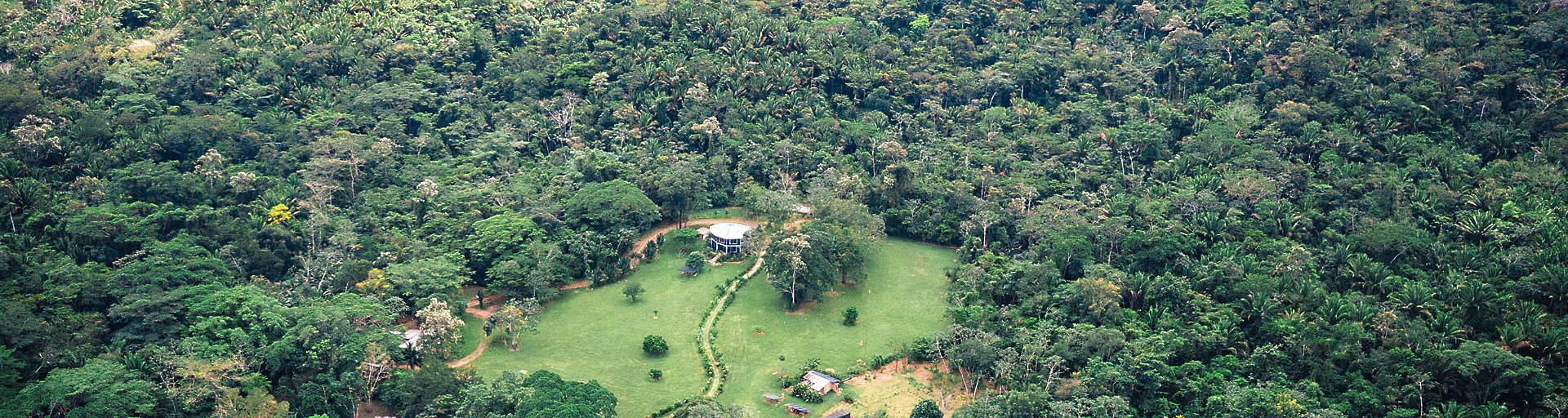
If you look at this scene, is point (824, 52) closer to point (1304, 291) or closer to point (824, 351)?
point (824, 351)

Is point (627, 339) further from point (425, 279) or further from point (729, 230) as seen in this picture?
point (729, 230)

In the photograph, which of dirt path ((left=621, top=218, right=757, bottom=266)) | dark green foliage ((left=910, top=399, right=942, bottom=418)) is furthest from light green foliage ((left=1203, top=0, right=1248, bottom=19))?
dark green foliage ((left=910, top=399, right=942, bottom=418))

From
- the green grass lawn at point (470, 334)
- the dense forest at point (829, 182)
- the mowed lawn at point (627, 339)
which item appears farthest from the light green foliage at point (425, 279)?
the mowed lawn at point (627, 339)

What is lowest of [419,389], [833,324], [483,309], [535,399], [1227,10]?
[833,324]

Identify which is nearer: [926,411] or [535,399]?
[535,399]

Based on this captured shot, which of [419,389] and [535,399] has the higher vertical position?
[535,399]

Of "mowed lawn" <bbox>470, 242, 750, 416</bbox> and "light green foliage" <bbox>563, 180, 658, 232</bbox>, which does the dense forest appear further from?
"mowed lawn" <bbox>470, 242, 750, 416</bbox>

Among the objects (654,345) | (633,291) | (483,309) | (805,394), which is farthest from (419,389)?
(805,394)

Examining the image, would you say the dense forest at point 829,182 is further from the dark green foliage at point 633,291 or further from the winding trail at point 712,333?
the winding trail at point 712,333
